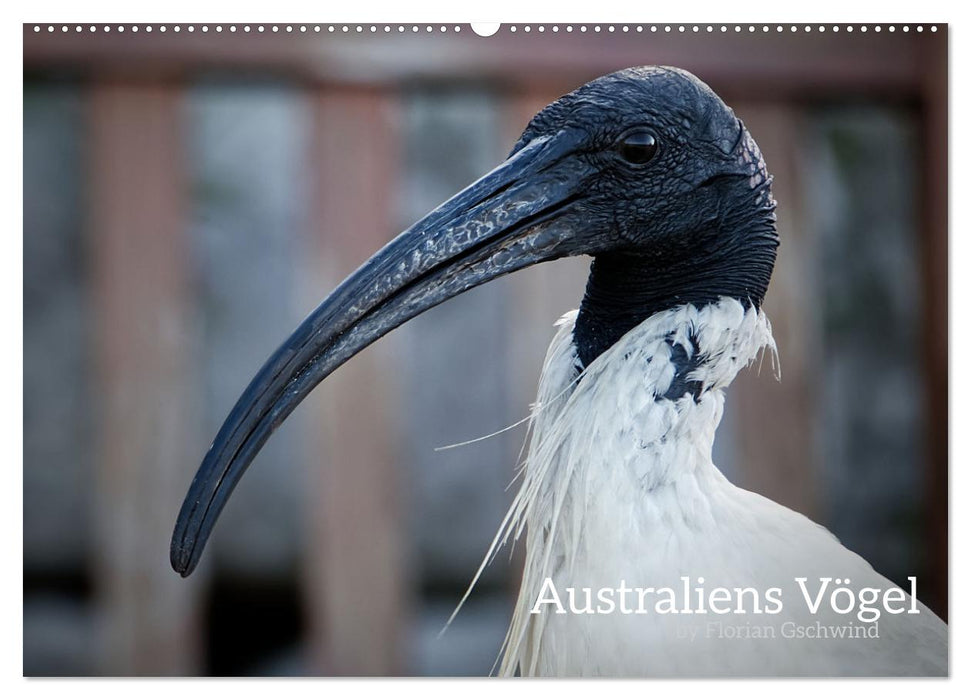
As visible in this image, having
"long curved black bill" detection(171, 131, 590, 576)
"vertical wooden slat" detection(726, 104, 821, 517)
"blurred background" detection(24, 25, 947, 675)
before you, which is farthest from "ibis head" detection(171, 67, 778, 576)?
"vertical wooden slat" detection(726, 104, 821, 517)

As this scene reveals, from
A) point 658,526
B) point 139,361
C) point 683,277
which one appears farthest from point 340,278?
point 658,526

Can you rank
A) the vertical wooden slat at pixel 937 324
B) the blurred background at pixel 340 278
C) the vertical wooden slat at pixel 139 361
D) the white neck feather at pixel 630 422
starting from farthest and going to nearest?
the vertical wooden slat at pixel 139 361
the blurred background at pixel 340 278
the vertical wooden slat at pixel 937 324
the white neck feather at pixel 630 422

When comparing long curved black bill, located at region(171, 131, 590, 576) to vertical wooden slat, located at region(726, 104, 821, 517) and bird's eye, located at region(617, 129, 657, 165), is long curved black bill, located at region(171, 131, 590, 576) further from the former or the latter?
vertical wooden slat, located at region(726, 104, 821, 517)

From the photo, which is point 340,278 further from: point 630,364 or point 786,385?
point 630,364

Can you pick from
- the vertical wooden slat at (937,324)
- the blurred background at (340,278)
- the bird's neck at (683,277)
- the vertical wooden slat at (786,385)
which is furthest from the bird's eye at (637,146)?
the vertical wooden slat at (786,385)

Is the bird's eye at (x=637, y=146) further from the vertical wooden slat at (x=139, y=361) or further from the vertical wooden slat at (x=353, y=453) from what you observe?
the vertical wooden slat at (x=139, y=361)

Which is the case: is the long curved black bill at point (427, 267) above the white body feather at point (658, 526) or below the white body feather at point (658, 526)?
above
